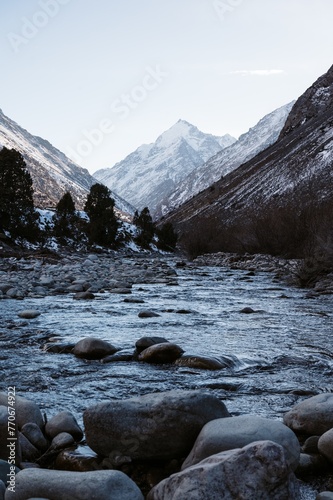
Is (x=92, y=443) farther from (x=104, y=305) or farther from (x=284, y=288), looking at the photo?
(x=284, y=288)

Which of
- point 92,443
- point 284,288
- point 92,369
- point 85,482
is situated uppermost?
point 85,482

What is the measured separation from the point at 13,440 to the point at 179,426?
934 millimetres

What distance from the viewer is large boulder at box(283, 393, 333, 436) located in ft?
10.2

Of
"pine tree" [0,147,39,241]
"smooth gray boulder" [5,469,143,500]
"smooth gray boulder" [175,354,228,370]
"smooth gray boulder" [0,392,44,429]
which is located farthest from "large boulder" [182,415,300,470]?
"pine tree" [0,147,39,241]

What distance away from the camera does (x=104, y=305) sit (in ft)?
33.1

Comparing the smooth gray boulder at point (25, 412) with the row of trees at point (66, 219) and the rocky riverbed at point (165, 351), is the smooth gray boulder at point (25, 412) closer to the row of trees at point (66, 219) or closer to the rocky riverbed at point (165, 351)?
the rocky riverbed at point (165, 351)

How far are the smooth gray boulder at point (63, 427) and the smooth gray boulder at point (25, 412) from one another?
0.08m

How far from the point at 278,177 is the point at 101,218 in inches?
1581

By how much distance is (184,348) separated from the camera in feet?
19.5

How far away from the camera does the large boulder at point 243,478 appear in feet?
6.61

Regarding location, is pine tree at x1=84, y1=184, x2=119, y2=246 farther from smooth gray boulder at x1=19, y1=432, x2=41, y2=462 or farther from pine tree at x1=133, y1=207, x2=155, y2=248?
smooth gray boulder at x1=19, y1=432, x2=41, y2=462

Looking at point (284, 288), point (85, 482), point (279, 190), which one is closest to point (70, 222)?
point (284, 288)

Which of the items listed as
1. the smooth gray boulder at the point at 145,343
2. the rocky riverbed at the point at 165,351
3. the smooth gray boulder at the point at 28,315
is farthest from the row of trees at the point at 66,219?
the smooth gray boulder at the point at 145,343

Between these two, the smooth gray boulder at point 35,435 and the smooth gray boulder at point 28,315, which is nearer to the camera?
the smooth gray boulder at point 35,435
